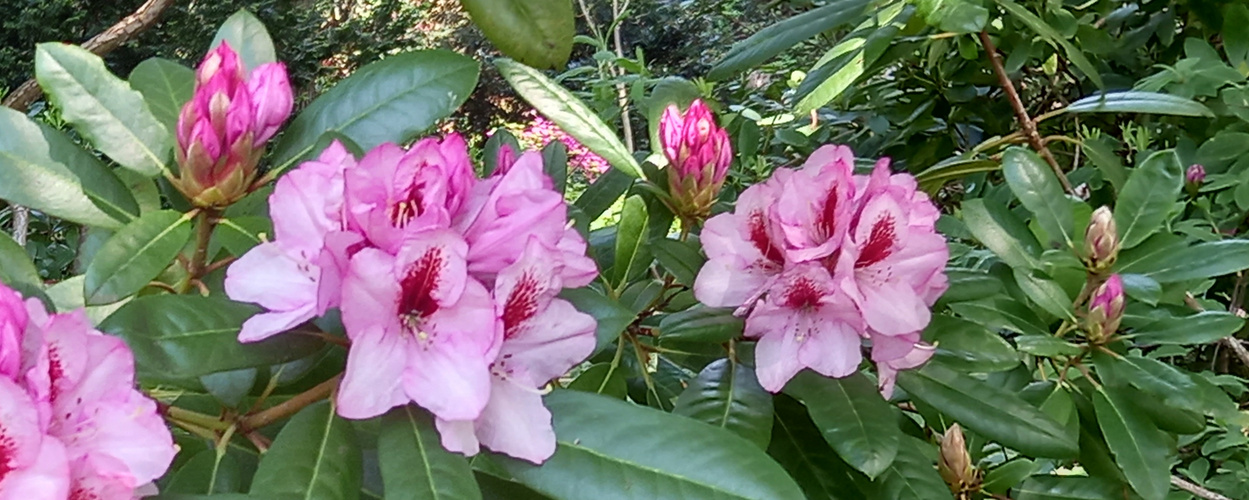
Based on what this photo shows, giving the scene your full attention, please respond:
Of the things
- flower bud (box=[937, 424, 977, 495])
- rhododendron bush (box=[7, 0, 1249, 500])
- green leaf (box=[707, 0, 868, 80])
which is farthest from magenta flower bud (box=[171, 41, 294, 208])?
green leaf (box=[707, 0, 868, 80])

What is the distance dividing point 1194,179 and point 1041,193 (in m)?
0.48

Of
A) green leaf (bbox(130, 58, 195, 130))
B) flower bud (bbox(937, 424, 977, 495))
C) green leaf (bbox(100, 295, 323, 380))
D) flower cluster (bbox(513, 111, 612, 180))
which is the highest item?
green leaf (bbox(130, 58, 195, 130))

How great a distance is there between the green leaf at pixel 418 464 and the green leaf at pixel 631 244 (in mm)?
233

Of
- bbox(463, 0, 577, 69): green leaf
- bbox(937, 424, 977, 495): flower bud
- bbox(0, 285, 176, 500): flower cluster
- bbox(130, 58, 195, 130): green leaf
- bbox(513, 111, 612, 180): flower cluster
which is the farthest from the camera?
bbox(513, 111, 612, 180): flower cluster

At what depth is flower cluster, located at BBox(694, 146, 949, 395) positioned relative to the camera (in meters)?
0.50

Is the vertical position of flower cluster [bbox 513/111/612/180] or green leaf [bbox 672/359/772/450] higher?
green leaf [bbox 672/359/772/450]

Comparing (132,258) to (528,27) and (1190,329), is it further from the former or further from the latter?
(1190,329)

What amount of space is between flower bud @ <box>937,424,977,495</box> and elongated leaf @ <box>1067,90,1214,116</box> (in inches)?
18.2

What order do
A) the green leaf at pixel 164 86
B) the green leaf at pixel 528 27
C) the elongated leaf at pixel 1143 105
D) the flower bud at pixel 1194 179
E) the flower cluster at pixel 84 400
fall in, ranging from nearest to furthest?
the flower cluster at pixel 84 400 < the green leaf at pixel 528 27 < the green leaf at pixel 164 86 < the elongated leaf at pixel 1143 105 < the flower bud at pixel 1194 179

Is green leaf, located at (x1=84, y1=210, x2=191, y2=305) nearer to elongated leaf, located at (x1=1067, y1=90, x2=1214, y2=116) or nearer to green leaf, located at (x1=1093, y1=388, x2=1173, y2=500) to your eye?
green leaf, located at (x1=1093, y1=388, x2=1173, y2=500)

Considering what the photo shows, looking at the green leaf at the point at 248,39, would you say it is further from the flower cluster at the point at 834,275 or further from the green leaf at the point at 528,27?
the flower cluster at the point at 834,275

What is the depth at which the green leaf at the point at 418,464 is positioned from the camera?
35 centimetres

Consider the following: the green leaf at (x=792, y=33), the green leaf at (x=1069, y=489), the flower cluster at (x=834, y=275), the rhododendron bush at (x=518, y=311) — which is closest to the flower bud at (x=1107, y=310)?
the rhododendron bush at (x=518, y=311)

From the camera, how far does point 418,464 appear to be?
0.36 metres
